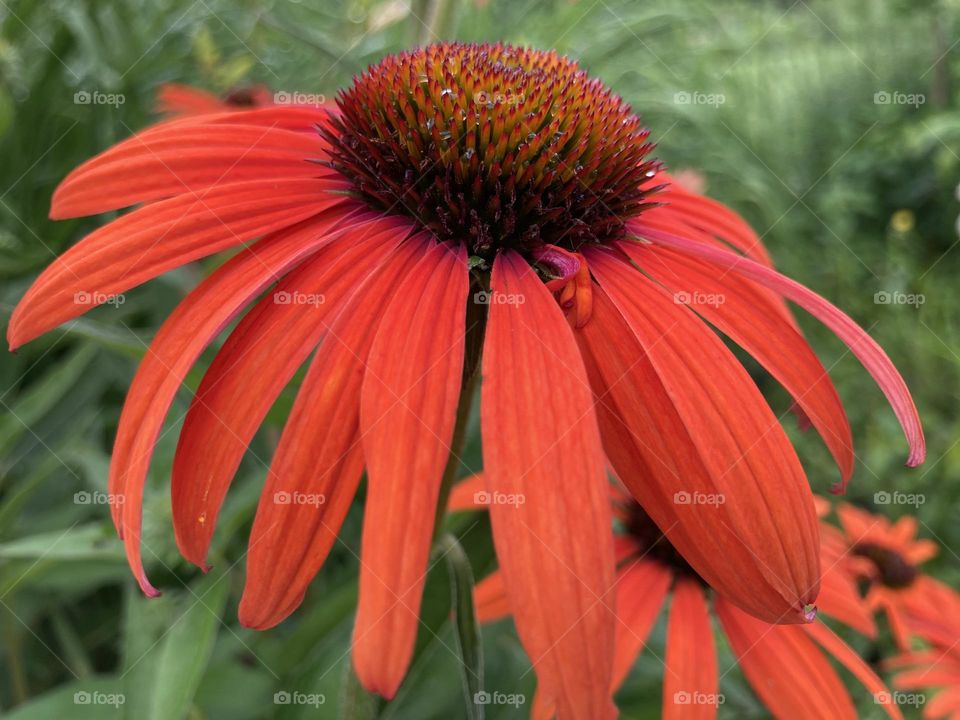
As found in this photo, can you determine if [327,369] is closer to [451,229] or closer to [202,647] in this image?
[451,229]

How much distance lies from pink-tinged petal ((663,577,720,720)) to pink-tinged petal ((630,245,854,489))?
0.27 meters

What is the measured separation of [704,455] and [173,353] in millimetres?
400

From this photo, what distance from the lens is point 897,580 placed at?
1570 mm

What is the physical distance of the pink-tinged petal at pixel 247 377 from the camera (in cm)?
59

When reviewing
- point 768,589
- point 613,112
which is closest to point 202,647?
point 768,589

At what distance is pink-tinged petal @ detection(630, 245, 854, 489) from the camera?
688 millimetres
